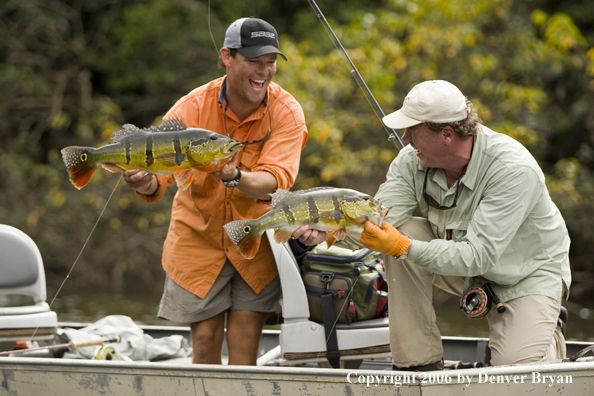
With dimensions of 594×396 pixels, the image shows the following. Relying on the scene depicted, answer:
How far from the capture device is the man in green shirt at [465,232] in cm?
304

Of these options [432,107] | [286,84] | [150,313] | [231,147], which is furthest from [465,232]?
[286,84]

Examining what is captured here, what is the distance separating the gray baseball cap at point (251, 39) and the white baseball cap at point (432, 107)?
64 centimetres

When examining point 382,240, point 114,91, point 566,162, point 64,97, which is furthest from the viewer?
point 114,91

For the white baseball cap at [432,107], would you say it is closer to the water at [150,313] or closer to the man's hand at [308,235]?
the man's hand at [308,235]

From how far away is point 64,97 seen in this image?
12633 millimetres

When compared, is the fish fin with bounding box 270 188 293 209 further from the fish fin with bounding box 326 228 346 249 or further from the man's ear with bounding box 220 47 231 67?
the man's ear with bounding box 220 47 231 67

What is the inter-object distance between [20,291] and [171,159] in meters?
1.84

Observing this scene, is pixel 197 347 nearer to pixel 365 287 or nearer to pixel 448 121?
pixel 365 287

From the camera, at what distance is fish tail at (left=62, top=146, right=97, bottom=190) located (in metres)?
3.00

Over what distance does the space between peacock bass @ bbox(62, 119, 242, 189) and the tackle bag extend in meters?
0.90

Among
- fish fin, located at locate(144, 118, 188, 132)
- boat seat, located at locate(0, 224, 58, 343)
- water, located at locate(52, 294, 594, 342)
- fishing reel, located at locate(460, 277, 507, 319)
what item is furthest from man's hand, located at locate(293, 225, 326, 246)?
water, located at locate(52, 294, 594, 342)

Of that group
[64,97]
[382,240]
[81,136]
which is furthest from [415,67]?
[382,240]

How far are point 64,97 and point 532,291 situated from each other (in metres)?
10.9

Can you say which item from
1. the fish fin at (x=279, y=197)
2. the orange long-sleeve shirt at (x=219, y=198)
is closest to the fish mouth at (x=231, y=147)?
the fish fin at (x=279, y=197)
